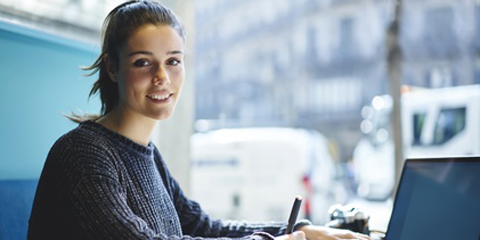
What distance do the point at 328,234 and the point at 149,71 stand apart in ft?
1.83

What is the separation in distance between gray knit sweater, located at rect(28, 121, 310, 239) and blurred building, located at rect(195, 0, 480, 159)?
77.0 inches

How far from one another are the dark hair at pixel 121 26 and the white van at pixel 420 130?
1704 mm

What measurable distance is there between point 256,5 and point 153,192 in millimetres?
4156

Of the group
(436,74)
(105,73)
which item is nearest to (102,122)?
(105,73)

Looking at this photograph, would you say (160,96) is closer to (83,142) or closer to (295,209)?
(83,142)

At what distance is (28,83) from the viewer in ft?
4.55

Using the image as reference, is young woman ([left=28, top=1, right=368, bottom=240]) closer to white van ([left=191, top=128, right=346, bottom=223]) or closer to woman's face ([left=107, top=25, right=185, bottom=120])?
woman's face ([left=107, top=25, right=185, bottom=120])

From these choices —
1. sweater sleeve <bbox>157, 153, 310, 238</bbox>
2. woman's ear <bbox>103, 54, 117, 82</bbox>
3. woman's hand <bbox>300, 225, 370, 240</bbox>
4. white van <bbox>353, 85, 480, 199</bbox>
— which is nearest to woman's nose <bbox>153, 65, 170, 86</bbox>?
woman's ear <bbox>103, 54, 117, 82</bbox>

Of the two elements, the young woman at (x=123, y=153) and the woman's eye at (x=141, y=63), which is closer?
the young woman at (x=123, y=153)

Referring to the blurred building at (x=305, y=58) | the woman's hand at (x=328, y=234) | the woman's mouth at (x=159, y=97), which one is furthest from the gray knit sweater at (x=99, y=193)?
the blurred building at (x=305, y=58)

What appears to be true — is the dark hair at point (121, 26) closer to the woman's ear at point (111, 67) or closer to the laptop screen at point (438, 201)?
the woman's ear at point (111, 67)

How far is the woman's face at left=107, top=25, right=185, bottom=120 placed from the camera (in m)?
1.06

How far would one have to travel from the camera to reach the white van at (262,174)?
17.3 feet

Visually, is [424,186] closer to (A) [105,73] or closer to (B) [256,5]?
(A) [105,73]
